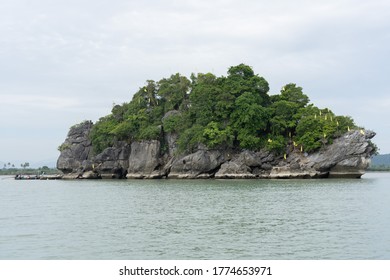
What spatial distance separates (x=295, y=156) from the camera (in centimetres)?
5916

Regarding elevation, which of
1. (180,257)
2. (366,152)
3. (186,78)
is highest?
(186,78)

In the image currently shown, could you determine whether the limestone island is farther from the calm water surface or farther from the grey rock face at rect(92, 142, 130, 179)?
the calm water surface

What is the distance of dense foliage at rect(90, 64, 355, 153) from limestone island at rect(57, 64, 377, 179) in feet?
0.43

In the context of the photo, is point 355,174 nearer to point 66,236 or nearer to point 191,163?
point 191,163

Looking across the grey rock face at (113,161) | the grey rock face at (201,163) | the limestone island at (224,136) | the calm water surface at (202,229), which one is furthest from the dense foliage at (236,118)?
the calm water surface at (202,229)

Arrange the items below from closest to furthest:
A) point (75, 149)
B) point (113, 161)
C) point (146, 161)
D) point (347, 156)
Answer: point (347, 156) < point (146, 161) < point (113, 161) < point (75, 149)

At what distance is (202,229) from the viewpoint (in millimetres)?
19188

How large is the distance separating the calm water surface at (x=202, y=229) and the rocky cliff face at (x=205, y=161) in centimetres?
2474

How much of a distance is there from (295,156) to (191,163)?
13.4 m

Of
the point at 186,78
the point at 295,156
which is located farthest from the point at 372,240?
the point at 186,78

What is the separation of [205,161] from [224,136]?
4.40 meters

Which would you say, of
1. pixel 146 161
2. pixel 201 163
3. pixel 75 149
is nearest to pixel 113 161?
pixel 146 161

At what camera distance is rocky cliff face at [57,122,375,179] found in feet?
179

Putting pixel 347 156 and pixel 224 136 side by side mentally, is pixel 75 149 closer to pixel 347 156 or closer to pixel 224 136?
pixel 224 136
